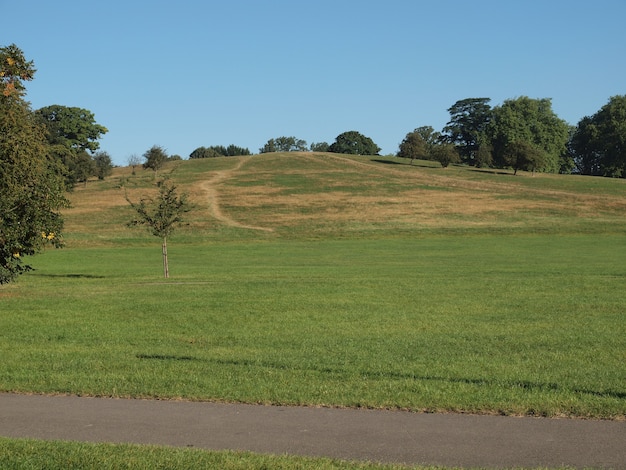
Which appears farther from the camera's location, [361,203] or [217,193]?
[217,193]

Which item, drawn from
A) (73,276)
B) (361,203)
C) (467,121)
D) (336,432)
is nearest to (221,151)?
(467,121)

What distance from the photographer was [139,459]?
6.33 m

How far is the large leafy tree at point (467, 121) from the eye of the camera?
158500mm

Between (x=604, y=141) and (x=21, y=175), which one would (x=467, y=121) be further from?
(x=21, y=175)

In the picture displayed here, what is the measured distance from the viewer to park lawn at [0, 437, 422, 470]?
20.2 ft

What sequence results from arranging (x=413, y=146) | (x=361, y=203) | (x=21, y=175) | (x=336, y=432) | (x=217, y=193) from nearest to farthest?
(x=336, y=432), (x=21, y=175), (x=361, y=203), (x=217, y=193), (x=413, y=146)

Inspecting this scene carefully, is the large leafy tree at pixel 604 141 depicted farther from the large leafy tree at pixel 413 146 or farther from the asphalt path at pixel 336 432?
the asphalt path at pixel 336 432

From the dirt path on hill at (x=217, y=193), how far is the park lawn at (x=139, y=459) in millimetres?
57579

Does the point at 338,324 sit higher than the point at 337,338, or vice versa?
the point at 337,338

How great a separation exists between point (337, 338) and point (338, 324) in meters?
2.07

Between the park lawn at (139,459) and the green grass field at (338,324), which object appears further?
the green grass field at (338,324)

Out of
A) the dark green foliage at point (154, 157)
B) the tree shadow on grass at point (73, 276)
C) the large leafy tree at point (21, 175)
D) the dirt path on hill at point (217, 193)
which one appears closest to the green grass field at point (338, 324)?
the tree shadow on grass at point (73, 276)

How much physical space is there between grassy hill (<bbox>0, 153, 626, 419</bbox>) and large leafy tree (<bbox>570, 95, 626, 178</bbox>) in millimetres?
80385

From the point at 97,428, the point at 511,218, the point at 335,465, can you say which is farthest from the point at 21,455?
the point at 511,218
